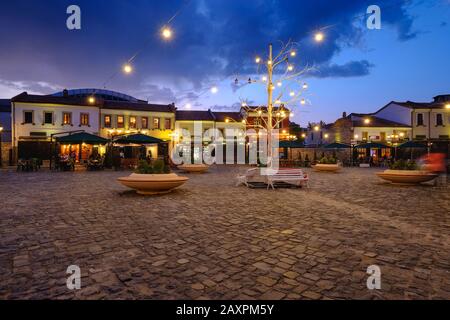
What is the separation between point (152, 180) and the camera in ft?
28.2

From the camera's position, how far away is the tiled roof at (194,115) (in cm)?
3800

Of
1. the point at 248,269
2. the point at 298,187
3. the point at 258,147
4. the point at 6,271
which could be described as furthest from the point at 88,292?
the point at 258,147

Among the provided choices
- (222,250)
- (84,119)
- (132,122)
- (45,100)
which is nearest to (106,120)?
(84,119)

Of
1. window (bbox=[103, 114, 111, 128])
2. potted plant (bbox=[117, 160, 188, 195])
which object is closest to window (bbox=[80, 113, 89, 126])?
window (bbox=[103, 114, 111, 128])

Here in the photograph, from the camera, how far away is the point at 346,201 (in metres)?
8.06

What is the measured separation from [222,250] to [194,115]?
120ft

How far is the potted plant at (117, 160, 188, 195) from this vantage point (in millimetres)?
8641

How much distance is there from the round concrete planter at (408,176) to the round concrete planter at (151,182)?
31.5 ft

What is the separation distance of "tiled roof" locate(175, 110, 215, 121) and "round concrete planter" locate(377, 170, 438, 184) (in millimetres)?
28559

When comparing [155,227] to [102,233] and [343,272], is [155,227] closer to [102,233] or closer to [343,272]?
[102,233]

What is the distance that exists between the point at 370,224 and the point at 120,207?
5919mm

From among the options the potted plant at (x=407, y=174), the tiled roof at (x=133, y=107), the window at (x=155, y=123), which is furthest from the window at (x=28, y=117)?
the potted plant at (x=407, y=174)

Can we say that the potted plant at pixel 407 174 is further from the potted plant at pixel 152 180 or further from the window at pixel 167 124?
the window at pixel 167 124

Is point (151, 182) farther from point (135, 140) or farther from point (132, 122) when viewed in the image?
point (132, 122)
